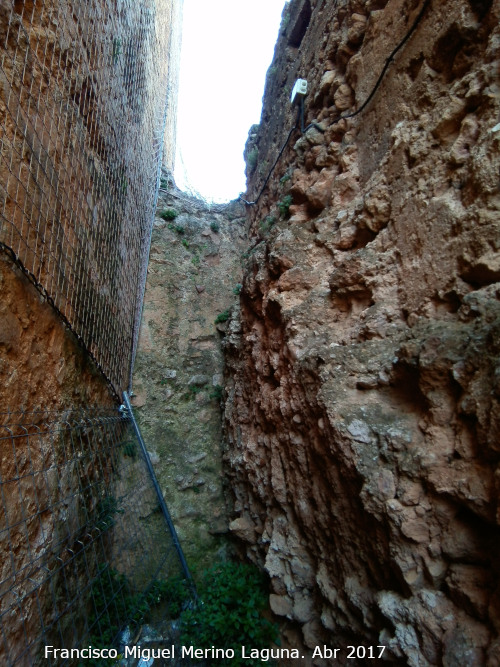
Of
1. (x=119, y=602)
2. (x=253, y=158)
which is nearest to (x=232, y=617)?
(x=119, y=602)

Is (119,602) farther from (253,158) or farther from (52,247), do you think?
(253,158)

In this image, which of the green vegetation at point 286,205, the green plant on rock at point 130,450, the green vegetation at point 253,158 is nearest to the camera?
the green vegetation at point 286,205

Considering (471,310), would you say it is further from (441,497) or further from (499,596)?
(499,596)

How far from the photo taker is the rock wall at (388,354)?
5.48ft

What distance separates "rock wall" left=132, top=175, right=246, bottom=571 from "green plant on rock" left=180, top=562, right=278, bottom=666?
89 centimetres

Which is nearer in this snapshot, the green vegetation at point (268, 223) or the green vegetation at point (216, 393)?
the green vegetation at point (268, 223)

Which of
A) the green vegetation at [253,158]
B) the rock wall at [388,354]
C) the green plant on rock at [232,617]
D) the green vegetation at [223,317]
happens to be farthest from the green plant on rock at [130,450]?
the green vegetation at [253,158]

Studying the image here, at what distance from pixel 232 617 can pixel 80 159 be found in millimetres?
3773

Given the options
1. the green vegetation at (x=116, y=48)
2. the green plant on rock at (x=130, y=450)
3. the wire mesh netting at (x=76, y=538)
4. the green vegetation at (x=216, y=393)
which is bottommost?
the wire mesh netting at (x=76, y=538)

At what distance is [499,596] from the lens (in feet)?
4.79

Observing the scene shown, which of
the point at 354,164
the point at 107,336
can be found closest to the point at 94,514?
the point at 107,336

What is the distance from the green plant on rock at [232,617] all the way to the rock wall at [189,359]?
89cm

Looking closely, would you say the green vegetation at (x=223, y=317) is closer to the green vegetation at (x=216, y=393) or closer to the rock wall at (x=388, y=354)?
the green vegetation at (x=216, y=393)

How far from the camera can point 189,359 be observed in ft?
17.6
